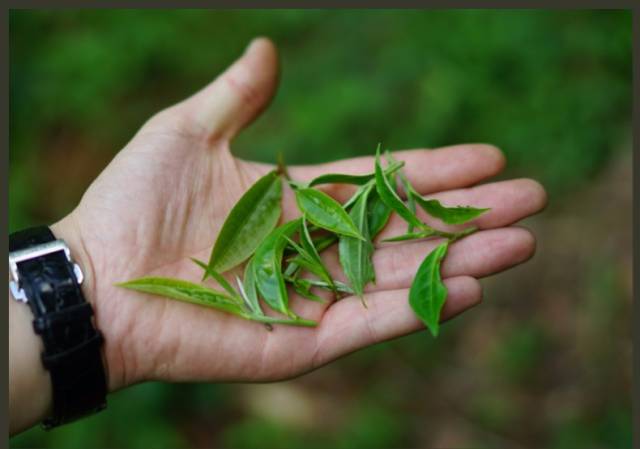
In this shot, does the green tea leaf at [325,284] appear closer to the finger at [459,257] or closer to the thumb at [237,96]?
the finger at [459,257]

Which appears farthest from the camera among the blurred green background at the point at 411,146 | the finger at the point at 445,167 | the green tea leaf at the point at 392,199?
the blurred green background at the point at 411,146

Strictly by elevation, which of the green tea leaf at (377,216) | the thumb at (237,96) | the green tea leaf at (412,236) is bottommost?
the green tea leaf at (412,236)

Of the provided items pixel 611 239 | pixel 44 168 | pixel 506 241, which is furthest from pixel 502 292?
pixel 44 168

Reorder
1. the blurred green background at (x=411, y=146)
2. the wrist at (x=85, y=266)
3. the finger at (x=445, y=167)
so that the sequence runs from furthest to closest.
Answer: the blurred green background at (x=411, y=146)
the finger at (x=445, y=167)
the wrist at (x=85, y=266)

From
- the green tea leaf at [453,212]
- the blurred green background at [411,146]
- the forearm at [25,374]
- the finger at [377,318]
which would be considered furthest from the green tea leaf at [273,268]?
the blurred green background at [411,146]

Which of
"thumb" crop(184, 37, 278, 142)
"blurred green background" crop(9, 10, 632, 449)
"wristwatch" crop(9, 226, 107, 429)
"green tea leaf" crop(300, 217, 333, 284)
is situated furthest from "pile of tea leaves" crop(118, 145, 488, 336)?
"blurred green background" crop(9, 10, 632, 449)

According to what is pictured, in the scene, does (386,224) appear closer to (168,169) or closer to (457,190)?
(457,190)

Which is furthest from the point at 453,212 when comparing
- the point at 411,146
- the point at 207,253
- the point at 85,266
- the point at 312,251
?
the point at 411,146

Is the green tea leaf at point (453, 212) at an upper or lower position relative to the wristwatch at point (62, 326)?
upper

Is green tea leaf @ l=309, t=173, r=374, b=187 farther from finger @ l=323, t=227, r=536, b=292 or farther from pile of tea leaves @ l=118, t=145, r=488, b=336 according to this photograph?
finger @ l=323, t=227, r=536, b=292
